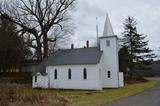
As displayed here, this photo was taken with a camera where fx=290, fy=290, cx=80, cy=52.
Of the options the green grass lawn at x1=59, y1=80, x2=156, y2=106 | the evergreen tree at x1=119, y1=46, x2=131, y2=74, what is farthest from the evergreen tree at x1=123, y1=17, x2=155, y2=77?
the green grass lawn at x1=59, y1=80, x2=156, y2=106

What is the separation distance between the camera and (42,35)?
175ft

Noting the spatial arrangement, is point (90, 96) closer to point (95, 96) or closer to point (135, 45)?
point (95, 96)

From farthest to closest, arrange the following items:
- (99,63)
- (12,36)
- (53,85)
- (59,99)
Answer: (12,36) < (53,85) < (99,63) < (59,99)

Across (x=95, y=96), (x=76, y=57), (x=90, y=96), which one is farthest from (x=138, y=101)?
(x=76, y=57)

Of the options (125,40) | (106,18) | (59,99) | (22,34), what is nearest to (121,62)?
(125,40)

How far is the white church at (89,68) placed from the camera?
40938 millimetres

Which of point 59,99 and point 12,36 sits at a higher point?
point 12,36

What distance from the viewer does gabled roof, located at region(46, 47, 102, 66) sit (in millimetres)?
41869

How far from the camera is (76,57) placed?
145 feet

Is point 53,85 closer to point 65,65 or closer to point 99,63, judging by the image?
point 65,65

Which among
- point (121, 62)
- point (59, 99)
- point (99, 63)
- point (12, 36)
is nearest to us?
point (59, 99)

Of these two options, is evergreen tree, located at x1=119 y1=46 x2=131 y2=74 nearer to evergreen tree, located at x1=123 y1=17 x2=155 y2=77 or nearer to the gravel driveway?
evergreen tree, located at x1=123 y1=17 x2=155 y2=77

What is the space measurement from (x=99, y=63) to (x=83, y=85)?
12.8 feet

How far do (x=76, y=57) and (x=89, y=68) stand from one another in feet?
12.5
